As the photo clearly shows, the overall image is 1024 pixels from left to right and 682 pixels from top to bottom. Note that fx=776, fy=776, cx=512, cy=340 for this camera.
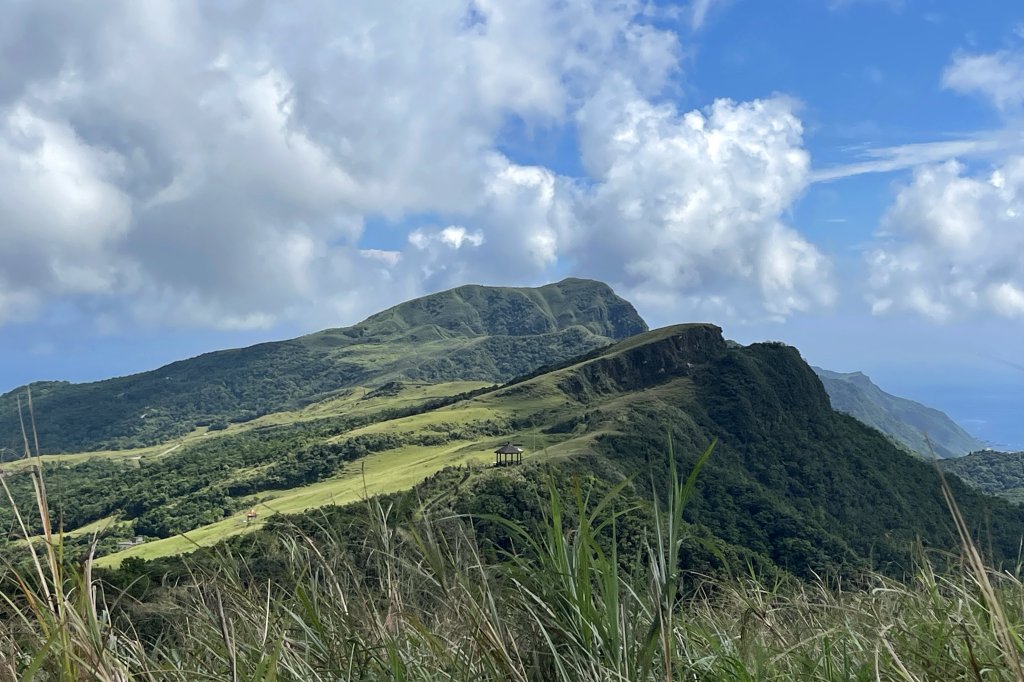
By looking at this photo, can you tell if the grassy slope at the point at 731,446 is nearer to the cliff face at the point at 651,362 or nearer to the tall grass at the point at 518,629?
the cliff face at the point at 651,362

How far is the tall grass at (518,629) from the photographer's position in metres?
2.70

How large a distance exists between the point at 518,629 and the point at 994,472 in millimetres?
194900

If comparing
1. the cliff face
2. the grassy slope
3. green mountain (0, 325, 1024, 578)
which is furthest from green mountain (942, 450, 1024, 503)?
the cliff face

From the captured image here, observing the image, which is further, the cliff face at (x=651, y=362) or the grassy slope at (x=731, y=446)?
the cliff face at (x=651, y=362)

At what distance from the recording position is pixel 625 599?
2926mm

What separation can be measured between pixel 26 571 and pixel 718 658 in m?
2.74

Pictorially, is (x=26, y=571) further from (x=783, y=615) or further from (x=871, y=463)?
(x=871, y=463)

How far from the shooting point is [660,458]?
71938mm

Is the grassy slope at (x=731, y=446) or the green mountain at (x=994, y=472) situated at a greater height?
the grassy slope at (x=731, y=446)

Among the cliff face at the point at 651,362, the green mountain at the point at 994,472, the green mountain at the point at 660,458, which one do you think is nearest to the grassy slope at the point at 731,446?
the cliff face at the point at 651,362

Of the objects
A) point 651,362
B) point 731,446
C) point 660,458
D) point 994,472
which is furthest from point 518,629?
point 994,472

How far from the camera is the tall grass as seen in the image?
2.70m

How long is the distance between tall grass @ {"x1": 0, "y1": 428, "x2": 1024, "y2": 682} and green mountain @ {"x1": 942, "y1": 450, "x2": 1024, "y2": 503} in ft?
536

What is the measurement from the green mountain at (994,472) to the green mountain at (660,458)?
41.4 m
